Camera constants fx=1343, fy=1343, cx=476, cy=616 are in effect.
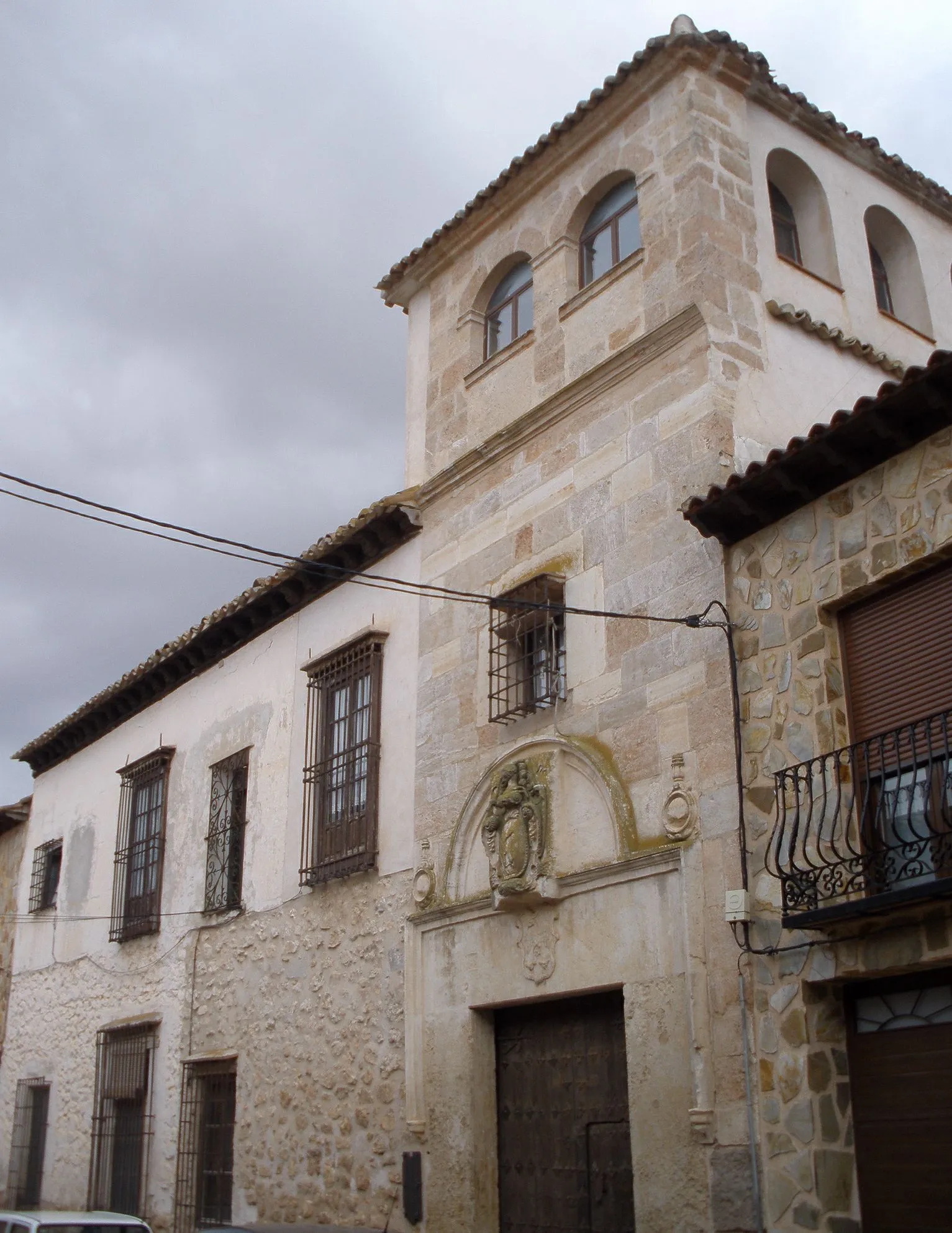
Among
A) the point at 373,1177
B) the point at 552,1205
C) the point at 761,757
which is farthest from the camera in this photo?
the point at 373,1177

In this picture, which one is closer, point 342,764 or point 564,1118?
point 564,1118

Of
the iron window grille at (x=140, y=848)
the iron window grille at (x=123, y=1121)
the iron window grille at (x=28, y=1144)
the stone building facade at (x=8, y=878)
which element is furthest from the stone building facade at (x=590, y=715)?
the stone building facade at (x=8, y=878)

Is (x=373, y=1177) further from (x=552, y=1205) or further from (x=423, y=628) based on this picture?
(x=423, y=628)

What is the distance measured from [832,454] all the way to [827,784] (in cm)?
190

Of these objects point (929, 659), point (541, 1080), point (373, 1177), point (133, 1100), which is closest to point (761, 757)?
point (929, 659)

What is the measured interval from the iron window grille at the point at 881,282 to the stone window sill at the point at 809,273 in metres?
0.83

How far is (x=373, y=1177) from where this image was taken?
10312 mm

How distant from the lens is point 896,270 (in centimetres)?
1162

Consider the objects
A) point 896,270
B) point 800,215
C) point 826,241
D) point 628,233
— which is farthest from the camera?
point 896,270

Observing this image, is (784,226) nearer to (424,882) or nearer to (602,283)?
(602,283)

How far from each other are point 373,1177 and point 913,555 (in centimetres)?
635

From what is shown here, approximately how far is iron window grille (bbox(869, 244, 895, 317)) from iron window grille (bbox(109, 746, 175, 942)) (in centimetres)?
916

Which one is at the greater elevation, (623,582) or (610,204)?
(610,204)

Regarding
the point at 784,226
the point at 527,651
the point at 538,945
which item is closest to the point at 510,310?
the point at 784,226
